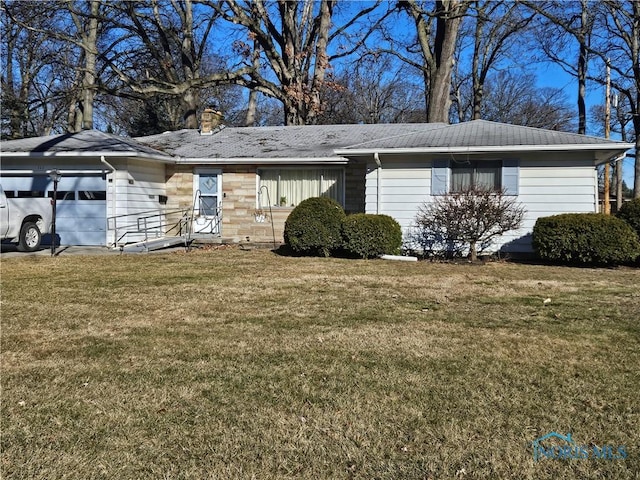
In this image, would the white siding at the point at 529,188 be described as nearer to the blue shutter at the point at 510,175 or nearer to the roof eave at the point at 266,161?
the blue shutter at the point at 510,175

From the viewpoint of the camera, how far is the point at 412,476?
235 cm

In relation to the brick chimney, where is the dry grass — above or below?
below

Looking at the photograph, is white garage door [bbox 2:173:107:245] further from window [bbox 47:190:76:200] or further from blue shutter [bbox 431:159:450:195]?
blue shutter [bbox 431:159:450:195]

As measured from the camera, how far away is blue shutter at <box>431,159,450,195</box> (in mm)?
11633

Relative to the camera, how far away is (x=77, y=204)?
43.9 ft

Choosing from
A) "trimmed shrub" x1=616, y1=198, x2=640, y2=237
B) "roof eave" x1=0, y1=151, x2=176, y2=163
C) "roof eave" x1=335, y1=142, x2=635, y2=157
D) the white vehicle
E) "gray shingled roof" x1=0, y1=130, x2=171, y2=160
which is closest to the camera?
"trimmed shrub" x1=616, y1=198, x2=640, y2=237

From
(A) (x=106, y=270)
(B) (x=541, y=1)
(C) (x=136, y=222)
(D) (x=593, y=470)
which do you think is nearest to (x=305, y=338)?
(D) (x=593, y=470)

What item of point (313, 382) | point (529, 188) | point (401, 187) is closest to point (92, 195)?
point (401, 187)

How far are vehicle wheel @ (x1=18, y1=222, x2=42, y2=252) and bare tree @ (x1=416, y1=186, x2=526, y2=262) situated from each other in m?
9.23

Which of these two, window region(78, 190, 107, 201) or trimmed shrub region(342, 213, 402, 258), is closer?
trimmed shrub region(342, 213, 402, 258)

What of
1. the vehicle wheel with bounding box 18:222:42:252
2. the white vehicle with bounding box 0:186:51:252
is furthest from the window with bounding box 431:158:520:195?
the vehicle wheel with bounding box 18:222:42:252

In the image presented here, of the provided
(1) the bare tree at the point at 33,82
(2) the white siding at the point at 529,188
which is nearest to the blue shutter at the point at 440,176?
(2) the white siding at the point at 529,188

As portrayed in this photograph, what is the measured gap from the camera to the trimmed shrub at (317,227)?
11.0 m

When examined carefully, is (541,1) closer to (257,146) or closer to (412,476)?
(257,146)
